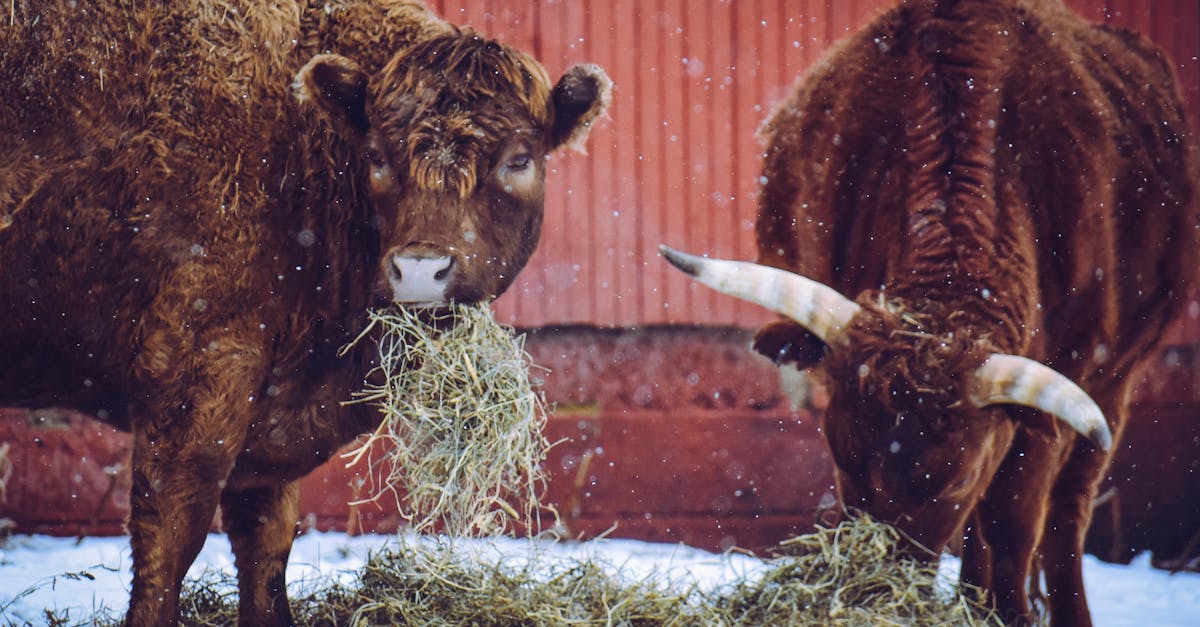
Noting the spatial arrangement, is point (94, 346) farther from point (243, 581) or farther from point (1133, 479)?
point (1133, 479)

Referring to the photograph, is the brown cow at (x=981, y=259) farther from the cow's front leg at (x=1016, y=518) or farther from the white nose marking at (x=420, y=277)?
the white nose marking at (x=420, y=277)

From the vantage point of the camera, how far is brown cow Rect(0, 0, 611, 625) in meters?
3.15

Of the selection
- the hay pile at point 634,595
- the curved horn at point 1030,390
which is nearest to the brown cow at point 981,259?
the curved horn at point 1030,390

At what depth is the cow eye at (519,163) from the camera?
3.31 m

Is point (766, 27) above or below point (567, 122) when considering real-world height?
above

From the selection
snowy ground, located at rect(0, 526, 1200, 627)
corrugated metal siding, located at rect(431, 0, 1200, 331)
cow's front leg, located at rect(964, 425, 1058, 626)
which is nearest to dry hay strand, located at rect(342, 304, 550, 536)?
snowy ground, located at rect(0, 526, 1200, 627)

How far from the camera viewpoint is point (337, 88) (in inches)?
131

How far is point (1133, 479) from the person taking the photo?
19.3ft

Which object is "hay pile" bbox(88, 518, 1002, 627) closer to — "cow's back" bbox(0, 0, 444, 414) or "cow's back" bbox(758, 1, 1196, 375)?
"cow's back" bbox(758, 1, 1196, 375)

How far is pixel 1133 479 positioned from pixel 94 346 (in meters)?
5.13

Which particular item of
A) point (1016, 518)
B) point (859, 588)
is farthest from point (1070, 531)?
point (859, 588)

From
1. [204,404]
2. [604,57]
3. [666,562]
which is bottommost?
[666,562]

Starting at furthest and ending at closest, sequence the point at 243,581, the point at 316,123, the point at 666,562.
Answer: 1. the point at 666,562
2. the point at 243,581
3. the point at 316,123

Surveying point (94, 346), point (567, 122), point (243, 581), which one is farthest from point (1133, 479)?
point (94, 346)
